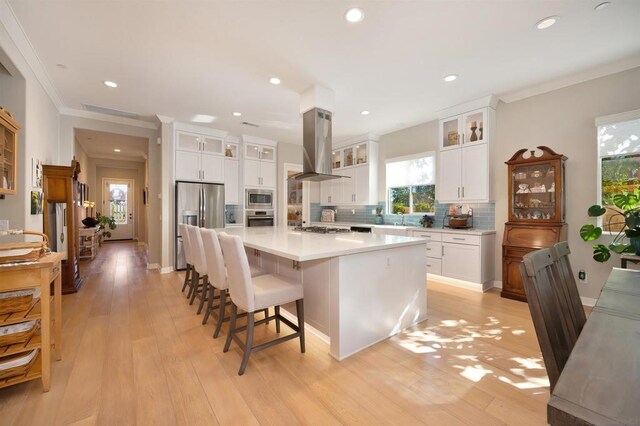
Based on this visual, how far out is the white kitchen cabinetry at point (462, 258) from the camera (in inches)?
151

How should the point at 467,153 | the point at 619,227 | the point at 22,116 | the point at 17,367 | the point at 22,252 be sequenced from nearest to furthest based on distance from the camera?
the point at 17,367 < the point at 22,252 < the point at 22,116 < the point at 619,227 < the point at 467,153

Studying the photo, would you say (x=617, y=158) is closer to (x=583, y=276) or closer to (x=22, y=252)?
(x=583, y=276)

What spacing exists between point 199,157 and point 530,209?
226 inches

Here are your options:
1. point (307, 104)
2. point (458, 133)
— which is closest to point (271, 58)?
point (307, 104)

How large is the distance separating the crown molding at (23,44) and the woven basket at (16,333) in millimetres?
2581

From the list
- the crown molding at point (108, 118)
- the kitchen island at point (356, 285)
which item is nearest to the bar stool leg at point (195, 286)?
the kitchen island at point (356, 285)

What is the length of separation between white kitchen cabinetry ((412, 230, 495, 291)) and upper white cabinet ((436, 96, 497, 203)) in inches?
23.8

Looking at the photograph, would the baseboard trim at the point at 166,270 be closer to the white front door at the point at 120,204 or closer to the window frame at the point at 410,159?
the window frame at the point at 410,159

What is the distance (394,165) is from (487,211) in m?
2.08

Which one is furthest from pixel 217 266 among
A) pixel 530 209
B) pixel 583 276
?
pixel 583 276

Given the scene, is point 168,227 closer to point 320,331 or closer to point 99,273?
A: point 99,273

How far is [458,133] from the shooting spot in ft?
14.0

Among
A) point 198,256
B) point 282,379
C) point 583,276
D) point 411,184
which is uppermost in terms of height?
point 411,184

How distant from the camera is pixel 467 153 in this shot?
414cm
